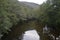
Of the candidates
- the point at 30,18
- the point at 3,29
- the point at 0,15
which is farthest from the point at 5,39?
the point at 30,18

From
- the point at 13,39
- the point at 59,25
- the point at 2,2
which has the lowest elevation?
the point at 13,39

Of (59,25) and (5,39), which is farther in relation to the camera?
(59,25)

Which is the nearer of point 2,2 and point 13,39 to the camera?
point 2,2

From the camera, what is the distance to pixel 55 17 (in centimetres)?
2289

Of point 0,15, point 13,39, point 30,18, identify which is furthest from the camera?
point 30,18

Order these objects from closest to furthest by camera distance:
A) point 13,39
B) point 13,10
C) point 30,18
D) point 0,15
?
point 0,15
point 13,39
point 13,10
point 30,18

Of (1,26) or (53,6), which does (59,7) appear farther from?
(1,26)

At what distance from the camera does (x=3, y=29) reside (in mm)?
17703

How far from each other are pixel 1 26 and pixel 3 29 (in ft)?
2.44

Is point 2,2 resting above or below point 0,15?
above

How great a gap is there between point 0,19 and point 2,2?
1.41 m

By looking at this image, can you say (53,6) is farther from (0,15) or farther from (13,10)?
(0,15)

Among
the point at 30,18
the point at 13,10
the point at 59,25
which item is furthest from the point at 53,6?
the point at 30,18

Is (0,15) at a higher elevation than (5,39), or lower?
higher
